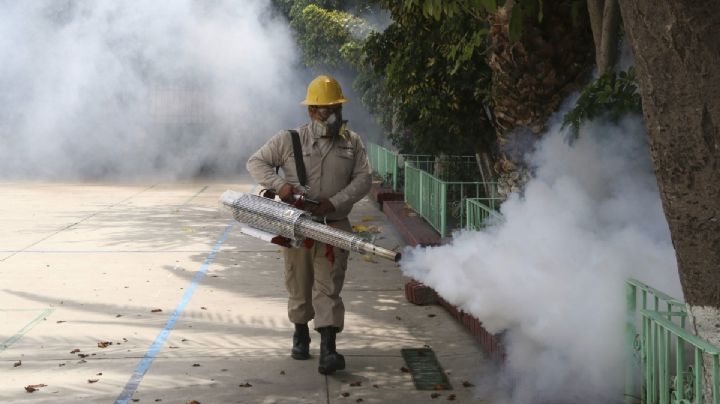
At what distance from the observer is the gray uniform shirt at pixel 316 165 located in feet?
20.9

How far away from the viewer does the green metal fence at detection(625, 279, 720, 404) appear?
3691 millimetres

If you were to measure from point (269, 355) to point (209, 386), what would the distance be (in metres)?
0.85

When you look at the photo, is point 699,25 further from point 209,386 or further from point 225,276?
point 225,276

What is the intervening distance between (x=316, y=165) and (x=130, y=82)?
23.9 meters

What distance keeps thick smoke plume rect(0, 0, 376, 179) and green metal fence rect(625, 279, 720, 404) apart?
22.0m

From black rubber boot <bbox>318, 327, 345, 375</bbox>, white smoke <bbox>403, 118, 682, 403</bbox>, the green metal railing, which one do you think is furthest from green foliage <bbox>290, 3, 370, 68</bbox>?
black rubber boot <bbox>318, 327, 345, 375</bbox>

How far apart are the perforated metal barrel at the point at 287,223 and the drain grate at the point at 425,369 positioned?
99 centimetres

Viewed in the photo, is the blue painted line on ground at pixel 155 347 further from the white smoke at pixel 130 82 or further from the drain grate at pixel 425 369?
the white smoke at pixel 130 82

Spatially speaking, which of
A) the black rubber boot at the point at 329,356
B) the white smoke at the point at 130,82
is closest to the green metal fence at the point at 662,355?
the black rubber boot at the point at 329,356

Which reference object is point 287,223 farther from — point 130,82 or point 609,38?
point 130,82

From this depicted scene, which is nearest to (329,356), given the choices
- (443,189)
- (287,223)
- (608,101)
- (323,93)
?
(287,223)

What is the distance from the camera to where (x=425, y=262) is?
6.18 meters

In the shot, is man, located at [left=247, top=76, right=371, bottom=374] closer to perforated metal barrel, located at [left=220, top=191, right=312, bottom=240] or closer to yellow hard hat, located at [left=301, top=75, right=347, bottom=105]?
yellow hard hat, located at [left=301, top=75, right=347, bottom=105]

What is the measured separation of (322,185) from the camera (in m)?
6.38
